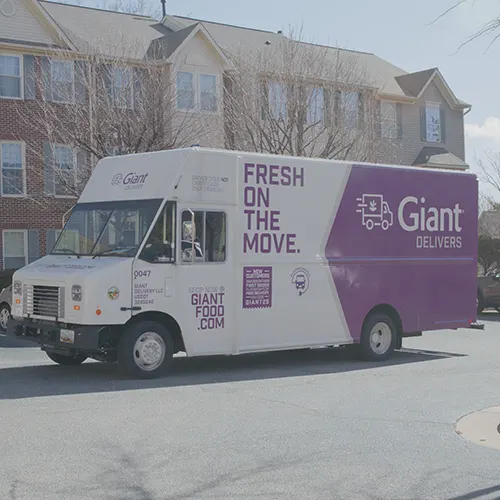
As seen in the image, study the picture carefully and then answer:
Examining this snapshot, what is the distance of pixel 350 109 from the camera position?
2347 centimetres

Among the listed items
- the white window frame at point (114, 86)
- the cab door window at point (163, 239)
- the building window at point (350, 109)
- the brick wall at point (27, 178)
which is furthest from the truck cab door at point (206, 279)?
the brick wall at point (27, 178)

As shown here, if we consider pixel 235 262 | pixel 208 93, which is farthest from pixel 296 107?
pixel 235 262

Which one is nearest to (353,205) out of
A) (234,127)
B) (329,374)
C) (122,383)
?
(329,374)

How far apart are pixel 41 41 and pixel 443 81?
58.6ft

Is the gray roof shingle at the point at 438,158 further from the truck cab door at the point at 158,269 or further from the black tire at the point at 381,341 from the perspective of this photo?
the truck cab door at the point at 158,269

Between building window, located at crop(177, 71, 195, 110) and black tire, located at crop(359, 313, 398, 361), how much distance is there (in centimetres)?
→ 1042

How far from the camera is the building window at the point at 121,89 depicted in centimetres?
2072

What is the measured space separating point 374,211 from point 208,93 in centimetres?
1302

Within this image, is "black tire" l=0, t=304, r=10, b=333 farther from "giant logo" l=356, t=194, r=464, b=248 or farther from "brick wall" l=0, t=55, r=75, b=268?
"giant logo" l=356, t=194, r=464, b=248

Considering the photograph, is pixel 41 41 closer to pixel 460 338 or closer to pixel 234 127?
pixel 234 127

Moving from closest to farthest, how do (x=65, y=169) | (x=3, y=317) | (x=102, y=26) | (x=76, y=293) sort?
(x=76, y=293) → (x=3, y=317) → (x=65, y=169) → (x=102, y=26)

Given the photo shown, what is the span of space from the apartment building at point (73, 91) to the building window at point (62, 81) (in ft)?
0.09

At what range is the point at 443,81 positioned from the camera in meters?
35.9

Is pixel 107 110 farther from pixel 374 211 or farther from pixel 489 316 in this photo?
pixel 489 316
